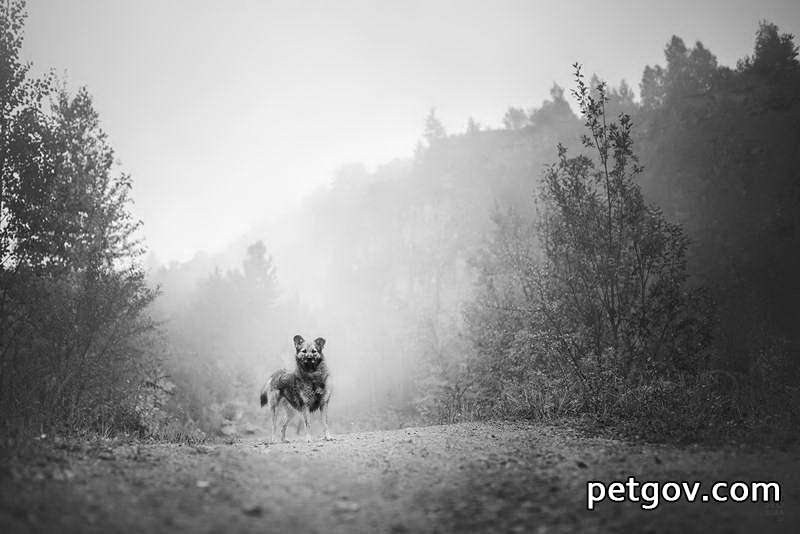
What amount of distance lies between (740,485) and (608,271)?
7172 millimetres

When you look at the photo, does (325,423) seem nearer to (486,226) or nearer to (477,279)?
(477,279)

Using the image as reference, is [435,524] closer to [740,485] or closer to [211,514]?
[211,514]

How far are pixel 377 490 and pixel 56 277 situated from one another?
449 inches

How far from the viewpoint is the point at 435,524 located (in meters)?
3.14

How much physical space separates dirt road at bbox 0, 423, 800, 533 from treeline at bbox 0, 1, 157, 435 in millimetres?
5642

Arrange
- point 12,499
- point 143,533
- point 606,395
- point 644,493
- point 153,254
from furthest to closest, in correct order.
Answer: point 153,254 → point 606,395 → point 644,493 → point 12,499 → point 143,533

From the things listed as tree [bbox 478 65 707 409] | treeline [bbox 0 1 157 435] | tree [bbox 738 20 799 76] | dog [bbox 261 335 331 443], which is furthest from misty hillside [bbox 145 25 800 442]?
treeline [bbox 0 1 157 435]

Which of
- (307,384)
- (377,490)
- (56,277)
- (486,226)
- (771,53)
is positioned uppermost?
(771,53)

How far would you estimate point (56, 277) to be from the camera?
10.4 meters

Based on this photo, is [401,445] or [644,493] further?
[401,445]

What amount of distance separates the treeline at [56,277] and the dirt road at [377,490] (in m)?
5.64

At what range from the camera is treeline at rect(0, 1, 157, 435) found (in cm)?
948

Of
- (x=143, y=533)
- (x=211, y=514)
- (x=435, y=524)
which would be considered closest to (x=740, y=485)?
(x=435, y=524)

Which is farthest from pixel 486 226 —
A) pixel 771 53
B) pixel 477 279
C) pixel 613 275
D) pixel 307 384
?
pixel 307 384
